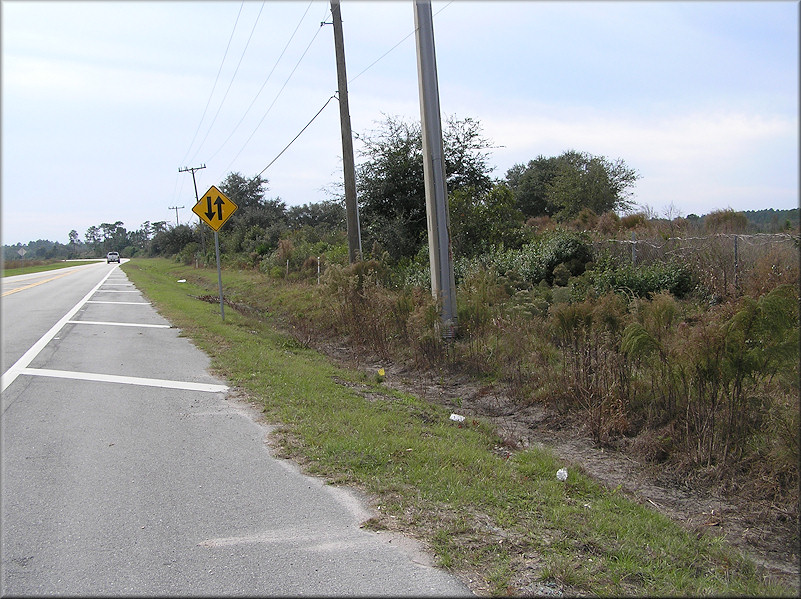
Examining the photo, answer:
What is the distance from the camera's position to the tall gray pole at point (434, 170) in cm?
1046

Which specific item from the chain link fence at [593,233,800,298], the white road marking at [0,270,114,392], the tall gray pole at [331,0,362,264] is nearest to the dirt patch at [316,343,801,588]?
the chain link fence at [593,233,800,298]

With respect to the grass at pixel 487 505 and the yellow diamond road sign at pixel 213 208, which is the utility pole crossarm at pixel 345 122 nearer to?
the yellow diamond road sign at pixel 213 208

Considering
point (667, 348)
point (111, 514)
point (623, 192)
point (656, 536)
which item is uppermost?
point (623, 192)

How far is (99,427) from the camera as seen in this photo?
6.43m

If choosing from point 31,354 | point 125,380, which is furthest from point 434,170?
point 31,354

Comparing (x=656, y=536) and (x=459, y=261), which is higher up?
(x=459, y=261)

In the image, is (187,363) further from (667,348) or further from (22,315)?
(22,315)

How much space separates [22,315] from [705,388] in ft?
55.5

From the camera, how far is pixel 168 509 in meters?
4.39

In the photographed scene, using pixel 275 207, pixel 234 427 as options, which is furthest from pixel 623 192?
pixel 275 207

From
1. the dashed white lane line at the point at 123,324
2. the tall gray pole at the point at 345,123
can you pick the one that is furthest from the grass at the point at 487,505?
the tall gray pole at the point at 345,123

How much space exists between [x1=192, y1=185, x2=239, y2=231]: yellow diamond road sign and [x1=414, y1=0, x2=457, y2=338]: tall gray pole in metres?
5.76

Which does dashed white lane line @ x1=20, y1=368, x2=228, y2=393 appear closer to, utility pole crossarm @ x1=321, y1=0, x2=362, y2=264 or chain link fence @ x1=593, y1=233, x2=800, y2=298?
utility pole crossarm @ x1=321, y1=0, x2=362, y2=264

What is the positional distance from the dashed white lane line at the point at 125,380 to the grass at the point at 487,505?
52cm
